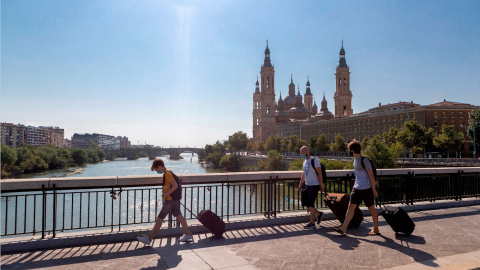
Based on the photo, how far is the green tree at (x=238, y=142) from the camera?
421 feet

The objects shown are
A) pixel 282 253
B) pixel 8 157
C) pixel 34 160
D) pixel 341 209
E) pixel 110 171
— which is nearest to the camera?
pixel 282 253

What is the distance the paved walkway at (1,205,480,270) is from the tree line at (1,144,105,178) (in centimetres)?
6379

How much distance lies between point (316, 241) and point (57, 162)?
3413 inches

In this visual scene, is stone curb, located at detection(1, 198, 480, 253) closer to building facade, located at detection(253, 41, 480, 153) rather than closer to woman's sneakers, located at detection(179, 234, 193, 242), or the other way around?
woman's sneakers, located at detection(179, 234, 193, 242)

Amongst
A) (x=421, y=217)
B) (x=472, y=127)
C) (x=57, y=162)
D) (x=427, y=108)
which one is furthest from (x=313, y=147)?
(x=421, y=217)

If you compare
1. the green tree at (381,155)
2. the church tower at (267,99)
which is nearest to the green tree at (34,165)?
the green tree at (381,155)

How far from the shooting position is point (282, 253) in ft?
19.7

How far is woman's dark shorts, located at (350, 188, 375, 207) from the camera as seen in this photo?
706 centimetres

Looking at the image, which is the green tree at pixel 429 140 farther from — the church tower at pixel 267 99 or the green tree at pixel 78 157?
the green tree at pixel 78 157

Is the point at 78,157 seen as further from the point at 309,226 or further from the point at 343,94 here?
the point at 309,226

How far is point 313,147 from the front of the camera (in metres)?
93.4

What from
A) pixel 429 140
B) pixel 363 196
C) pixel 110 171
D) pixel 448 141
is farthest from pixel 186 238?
pixel 110 171

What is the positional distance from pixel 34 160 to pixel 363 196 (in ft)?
255

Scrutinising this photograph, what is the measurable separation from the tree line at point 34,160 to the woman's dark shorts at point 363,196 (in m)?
65.8
